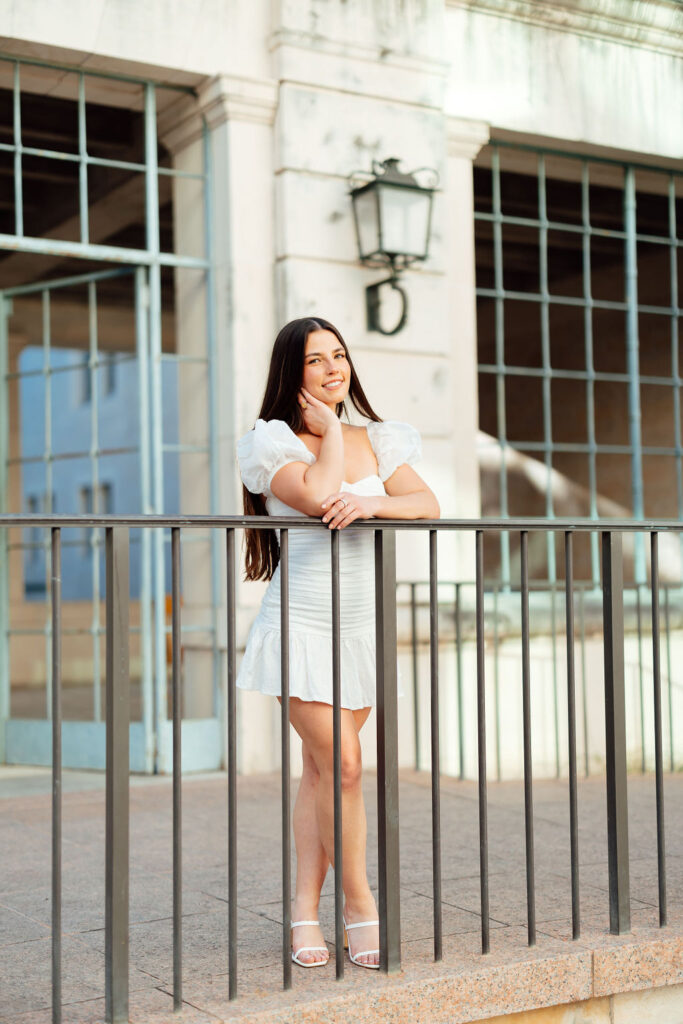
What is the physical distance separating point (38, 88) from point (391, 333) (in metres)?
→ 2.06

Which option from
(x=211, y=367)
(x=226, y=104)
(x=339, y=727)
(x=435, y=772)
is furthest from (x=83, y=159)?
(x=435, y=772)

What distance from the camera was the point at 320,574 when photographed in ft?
9.39

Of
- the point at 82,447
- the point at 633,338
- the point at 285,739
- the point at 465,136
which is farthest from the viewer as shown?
the point at 82,447

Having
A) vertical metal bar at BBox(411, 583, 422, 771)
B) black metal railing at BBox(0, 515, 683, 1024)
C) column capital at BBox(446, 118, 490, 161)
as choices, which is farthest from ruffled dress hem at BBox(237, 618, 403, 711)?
column capital at BBox(446, 118, 490, 161)

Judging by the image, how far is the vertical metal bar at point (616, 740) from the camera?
3.01 m

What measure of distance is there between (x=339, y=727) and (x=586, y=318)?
15.6ft

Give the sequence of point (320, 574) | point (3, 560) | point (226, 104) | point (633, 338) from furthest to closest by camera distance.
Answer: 1. point (633, 338)
2. point (3, 560)
3. point (226, 104)
4. point (320, 574)

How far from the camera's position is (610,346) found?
36.0 feet

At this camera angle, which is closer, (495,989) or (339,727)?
(339,727)

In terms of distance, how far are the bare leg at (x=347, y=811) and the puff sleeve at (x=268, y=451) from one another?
21.6 inches

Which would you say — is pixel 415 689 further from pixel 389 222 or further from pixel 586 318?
pixel 586 318

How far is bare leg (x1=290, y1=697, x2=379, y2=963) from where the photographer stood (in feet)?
9.21

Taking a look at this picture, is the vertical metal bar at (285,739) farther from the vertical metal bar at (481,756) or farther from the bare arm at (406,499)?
the vertical metal bar at (481,756)

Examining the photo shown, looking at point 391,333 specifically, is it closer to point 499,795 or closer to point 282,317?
point 282,317
